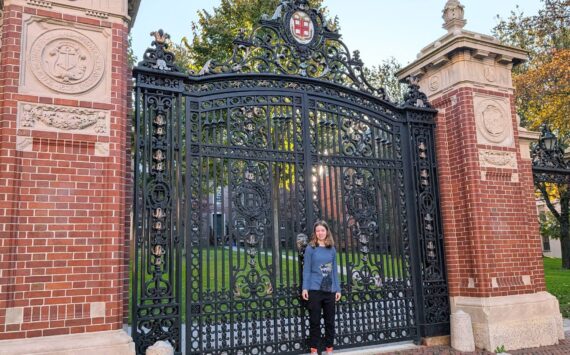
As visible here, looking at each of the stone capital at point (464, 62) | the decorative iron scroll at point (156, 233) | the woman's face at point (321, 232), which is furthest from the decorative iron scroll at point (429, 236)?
the decorative iron scroll at point (156, 233)

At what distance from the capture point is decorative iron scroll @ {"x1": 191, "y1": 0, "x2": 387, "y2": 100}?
624 cm

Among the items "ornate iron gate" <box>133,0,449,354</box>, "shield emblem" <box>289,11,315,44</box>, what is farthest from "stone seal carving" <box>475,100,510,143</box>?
"shield emblem" <box>289,11,315,44</box>

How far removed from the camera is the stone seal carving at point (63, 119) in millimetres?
4297

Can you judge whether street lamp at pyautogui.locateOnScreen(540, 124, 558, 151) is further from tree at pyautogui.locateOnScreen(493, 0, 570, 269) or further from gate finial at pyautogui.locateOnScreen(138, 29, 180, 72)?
gate finial at pyautogui.locateOnScreen(138, 29, 180, 72)

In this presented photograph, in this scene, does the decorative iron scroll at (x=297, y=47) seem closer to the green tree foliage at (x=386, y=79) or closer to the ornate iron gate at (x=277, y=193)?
the ornate iron gate at (x=277, y=193)

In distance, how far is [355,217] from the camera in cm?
648

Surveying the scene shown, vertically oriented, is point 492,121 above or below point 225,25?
below

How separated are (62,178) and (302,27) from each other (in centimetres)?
398

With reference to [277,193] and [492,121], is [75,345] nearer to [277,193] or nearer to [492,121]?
[277,193]

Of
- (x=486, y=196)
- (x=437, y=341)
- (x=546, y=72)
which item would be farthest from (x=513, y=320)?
(x=546, y=72)

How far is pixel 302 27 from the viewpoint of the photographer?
6.59m

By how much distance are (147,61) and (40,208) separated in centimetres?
218

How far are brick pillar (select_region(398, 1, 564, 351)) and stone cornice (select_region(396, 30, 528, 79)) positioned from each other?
0.02 m

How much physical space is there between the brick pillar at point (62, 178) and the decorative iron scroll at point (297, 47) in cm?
199
